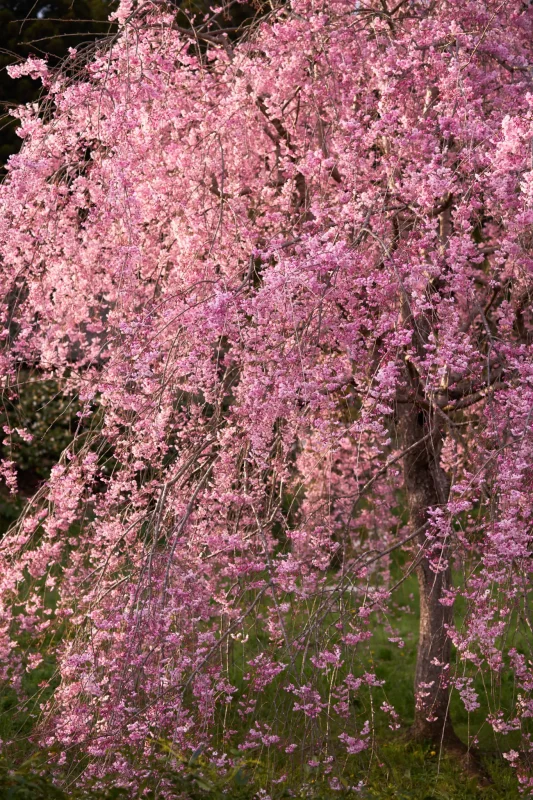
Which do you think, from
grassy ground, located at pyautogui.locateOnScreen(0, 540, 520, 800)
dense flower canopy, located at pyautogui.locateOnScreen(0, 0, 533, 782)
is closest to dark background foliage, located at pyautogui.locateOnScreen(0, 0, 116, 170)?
dense flower canopy, located at pyautogui.locateOnScreen(0, 0, 533, 782)

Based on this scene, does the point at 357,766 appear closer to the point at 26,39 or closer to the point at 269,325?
the point at 269,325

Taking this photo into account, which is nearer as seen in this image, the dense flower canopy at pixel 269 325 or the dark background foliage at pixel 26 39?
the dense flower canopy at pixel 269 325

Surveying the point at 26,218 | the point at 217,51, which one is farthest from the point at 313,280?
the point at 217,51

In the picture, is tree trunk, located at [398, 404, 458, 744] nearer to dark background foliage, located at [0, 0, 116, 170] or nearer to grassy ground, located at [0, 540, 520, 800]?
grassy ground, located at [0, 540, 520, 800]

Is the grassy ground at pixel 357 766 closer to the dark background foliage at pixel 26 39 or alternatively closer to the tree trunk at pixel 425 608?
the tree trunk at pixel 425 608

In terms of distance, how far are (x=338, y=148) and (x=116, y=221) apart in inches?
53.5

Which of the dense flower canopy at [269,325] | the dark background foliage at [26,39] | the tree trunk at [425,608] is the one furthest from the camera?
the dark background foliage at [26,39]

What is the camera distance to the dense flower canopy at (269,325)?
3510 mm

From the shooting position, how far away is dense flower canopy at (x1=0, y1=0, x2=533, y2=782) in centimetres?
351

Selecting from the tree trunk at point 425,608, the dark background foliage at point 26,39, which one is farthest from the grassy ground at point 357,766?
the dark background foliage at point 26,39

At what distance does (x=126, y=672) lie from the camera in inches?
137

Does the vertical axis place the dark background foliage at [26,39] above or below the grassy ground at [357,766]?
above

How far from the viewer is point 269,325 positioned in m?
3.68

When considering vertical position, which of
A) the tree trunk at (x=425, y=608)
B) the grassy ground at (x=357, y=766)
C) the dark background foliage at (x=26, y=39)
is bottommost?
the grassy ground at (x=357, y=766)
